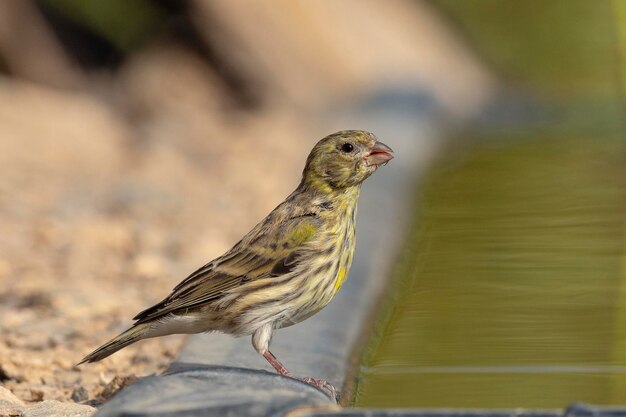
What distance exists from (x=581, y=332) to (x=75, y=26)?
869 centimetres

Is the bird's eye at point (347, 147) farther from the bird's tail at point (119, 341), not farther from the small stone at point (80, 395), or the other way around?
the small stone at point (80, 395)

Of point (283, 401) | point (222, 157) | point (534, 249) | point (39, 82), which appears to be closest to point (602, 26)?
point (222, 157)

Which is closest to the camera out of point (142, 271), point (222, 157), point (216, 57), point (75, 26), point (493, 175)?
point (142, 271)

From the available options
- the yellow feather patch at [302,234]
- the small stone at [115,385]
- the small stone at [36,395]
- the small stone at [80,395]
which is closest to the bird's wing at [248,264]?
the yellow feather patch at [302,234]

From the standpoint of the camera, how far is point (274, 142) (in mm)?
10086

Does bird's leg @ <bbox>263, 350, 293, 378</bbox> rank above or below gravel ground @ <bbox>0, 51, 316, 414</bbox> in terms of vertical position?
below

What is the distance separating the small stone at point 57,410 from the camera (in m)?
4.06

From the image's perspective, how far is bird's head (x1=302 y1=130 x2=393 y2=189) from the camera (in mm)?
5012

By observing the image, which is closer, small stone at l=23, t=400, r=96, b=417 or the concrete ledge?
the concrete ledge

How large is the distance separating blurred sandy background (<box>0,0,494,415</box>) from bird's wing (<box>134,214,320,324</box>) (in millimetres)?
374

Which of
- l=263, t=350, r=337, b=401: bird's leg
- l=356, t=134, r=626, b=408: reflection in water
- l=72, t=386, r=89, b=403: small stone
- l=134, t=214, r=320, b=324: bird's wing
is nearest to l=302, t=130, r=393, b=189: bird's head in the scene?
l=134, t=214, r=320, b=324: bird's wing

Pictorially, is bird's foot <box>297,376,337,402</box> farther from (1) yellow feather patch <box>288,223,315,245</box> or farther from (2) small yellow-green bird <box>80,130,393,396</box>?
(1) yellow feather patch <box>288,223,315,245</box>

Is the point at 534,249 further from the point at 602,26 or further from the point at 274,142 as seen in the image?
the point at 602,26

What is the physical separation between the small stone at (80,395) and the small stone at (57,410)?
52 centimetres
